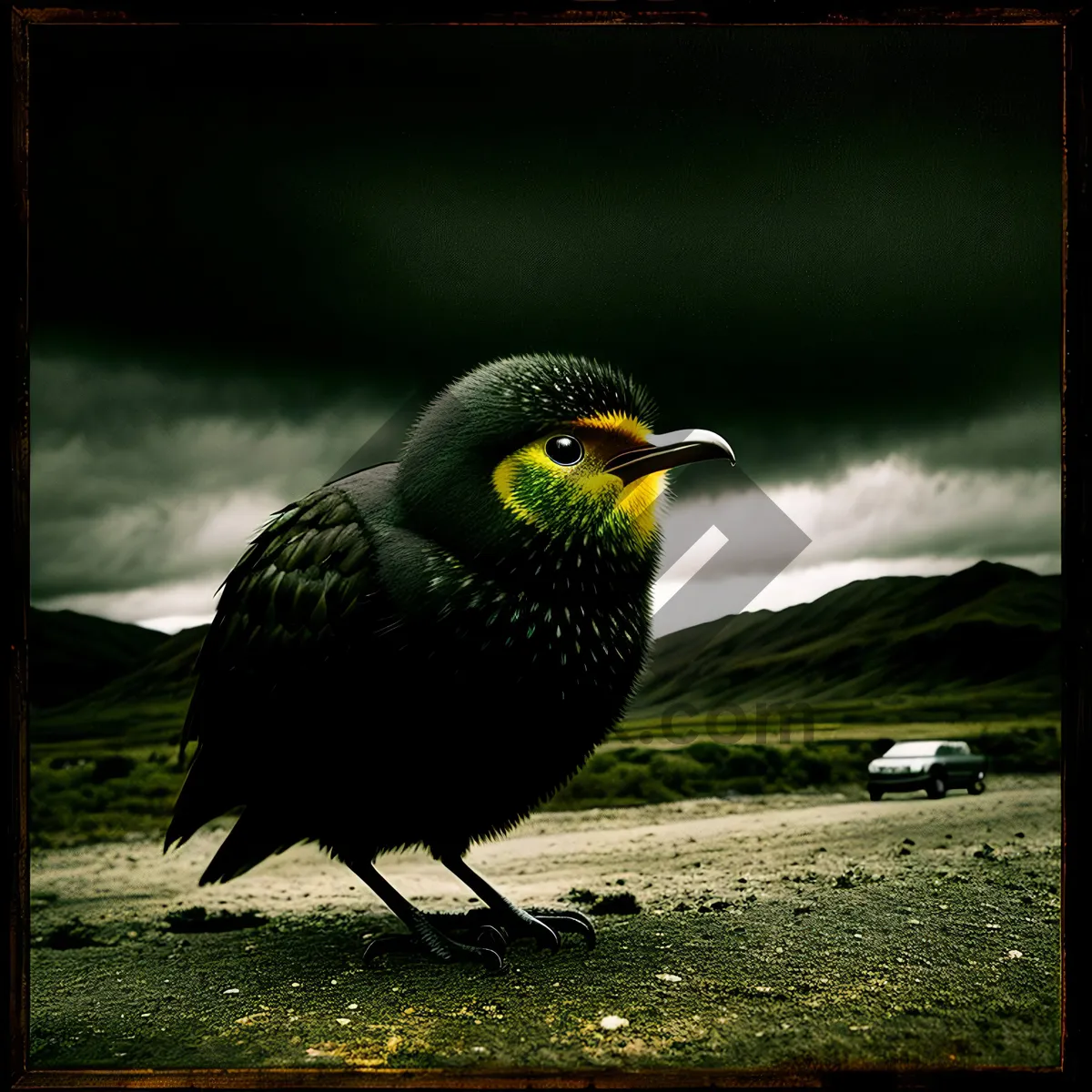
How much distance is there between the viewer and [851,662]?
3277mm

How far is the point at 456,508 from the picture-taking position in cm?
281

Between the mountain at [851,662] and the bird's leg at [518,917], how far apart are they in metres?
0.68

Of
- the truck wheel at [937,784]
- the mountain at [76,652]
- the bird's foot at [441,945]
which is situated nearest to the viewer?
the bird's foot at [441,945]

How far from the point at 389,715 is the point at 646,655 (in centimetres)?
80

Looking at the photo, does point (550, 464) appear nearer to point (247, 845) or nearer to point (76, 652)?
point (247, 845)

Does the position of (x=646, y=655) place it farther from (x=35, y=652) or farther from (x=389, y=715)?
(x=35, y=652)

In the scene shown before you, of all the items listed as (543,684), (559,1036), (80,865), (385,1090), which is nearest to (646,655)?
(543,684)

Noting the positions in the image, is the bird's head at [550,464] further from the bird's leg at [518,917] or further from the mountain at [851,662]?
the bird's leg at [518,917]

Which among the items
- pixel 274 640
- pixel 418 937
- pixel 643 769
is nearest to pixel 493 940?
pixel 418 937

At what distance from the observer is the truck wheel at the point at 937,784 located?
3291 mm

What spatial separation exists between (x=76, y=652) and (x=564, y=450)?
5.79ft

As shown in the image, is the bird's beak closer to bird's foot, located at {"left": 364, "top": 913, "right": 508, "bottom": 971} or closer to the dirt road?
the dirt road

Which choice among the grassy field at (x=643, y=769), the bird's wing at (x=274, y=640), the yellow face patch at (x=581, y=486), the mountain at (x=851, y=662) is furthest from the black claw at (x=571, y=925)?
the yellow face patch at (x=581, y=486)

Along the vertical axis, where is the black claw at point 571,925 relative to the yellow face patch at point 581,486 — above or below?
below
